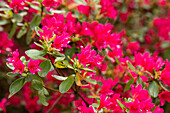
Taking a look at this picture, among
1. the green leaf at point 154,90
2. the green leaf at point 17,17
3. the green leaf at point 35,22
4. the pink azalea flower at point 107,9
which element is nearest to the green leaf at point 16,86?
the green leaf at point 35,22

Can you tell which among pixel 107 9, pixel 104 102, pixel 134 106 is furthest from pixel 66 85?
pixel 107 9

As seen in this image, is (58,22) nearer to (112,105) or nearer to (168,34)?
(112,105)

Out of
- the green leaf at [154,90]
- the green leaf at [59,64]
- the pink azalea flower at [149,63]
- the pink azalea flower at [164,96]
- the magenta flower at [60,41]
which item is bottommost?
the pink azalea flower at [164,96]

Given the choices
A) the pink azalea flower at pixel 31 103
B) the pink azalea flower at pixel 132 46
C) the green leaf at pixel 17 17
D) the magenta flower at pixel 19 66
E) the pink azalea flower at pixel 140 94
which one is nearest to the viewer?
the magenta flower at pixel 19 66

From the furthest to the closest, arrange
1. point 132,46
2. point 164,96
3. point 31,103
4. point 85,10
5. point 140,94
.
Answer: point 132,46
point 31,103
point 85,10
point 164,96
point 140,94

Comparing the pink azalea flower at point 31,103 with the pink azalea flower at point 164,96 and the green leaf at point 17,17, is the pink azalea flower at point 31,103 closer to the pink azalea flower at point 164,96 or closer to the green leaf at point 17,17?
the green leaf at point 17,17

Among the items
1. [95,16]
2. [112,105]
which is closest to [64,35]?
[112,105]

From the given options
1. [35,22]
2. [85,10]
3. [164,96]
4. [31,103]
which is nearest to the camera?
[164,96]

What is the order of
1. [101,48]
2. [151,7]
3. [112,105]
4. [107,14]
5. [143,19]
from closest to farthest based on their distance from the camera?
1. [112,105]
2. [101,48]
3. [107,14]
4. [151,7]
5. [143,19]

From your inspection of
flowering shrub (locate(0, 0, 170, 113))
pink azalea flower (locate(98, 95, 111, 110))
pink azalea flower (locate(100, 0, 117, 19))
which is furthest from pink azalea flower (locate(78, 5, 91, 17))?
pink azalea flower (locate(98, 95, 111, 110))

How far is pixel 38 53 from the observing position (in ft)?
3.22

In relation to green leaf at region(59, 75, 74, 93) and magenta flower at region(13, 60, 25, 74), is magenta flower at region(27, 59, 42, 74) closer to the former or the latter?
magenta flower at region(13, 60, 25, 74)

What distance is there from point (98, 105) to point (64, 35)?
1.31 ft

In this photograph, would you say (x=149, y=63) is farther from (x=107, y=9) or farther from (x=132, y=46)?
(x=132, y=46)
